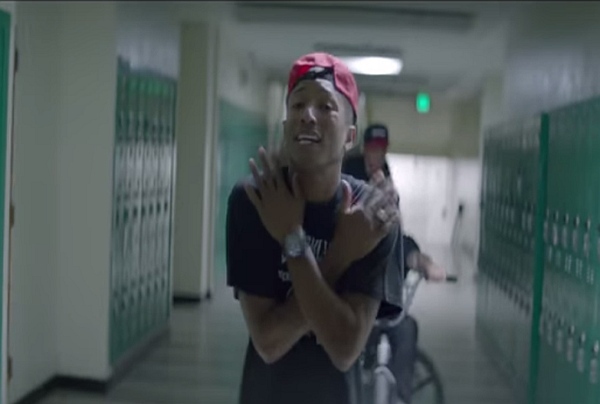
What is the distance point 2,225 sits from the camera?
3432 millimetres

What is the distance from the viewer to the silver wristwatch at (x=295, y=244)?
1272 mm

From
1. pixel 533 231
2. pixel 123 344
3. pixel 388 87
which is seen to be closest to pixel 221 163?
pixel 123 344

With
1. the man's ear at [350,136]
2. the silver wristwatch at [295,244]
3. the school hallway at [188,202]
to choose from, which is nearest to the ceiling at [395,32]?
the school hallway at [188,202]

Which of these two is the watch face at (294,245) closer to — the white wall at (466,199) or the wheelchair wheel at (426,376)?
the wheelchair wheel at (426,376)

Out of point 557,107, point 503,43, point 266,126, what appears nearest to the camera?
point 557,107

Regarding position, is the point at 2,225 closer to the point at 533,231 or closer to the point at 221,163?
the point at 533,231

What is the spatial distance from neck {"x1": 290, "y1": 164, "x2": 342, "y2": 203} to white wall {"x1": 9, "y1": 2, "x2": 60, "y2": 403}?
2.78 metres

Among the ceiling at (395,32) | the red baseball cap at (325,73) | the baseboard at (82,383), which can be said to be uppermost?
the ceiling at (395,32)

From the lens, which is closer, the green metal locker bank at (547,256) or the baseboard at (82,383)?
the green metal locker bank at (547,256)

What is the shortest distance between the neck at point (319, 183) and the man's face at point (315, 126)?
0.01m

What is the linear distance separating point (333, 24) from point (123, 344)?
3255mm

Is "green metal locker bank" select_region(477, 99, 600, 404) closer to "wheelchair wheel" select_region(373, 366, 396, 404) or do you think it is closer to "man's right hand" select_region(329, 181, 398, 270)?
"wheelchair wheel" select_region(373, 366, 396, 404)

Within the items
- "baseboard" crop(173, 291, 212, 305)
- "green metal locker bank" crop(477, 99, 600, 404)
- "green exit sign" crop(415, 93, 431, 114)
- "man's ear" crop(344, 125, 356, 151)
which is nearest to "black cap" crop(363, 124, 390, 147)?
"green metal locker bank" crop(477, 99, 600, 404)

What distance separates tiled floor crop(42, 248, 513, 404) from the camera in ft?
14.6
